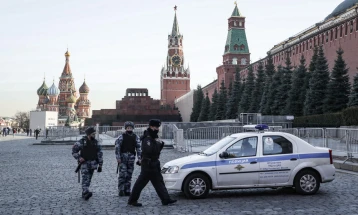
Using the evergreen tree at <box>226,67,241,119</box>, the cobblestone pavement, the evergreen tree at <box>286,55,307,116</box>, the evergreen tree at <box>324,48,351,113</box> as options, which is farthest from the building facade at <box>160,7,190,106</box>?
the cobblestone pavement

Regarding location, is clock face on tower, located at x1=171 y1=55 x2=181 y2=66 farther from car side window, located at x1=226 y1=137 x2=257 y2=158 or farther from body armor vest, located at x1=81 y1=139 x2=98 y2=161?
body armor vest, located at x1=81 y1=139 x2=98 y2=161

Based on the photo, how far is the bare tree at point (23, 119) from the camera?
134575mm

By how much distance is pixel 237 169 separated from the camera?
8.59m

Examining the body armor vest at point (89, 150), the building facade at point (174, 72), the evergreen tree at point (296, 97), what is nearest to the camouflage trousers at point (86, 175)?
the body armor vest at point (89, 150)

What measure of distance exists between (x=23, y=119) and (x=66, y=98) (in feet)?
46.5

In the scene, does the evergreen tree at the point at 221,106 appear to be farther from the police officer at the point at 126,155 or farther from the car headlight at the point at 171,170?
the car headlight at the point at 171,170

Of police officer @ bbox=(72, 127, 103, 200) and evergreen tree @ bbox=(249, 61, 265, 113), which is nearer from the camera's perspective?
police officer @ bbox=(72, 127, 103, 200)

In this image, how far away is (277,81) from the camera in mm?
44438

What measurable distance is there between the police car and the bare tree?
13110 centimetres

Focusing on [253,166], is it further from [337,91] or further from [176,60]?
[176,60]

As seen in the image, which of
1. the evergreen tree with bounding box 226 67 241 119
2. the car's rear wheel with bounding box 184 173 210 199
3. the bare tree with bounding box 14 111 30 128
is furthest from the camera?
the bare tree with bounding box 14 111 30 128

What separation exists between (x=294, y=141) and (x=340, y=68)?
26791 millimetres

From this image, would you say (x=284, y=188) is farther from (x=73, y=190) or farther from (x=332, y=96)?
(x=332, y=96)

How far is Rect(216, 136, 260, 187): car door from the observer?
28.1 feet
